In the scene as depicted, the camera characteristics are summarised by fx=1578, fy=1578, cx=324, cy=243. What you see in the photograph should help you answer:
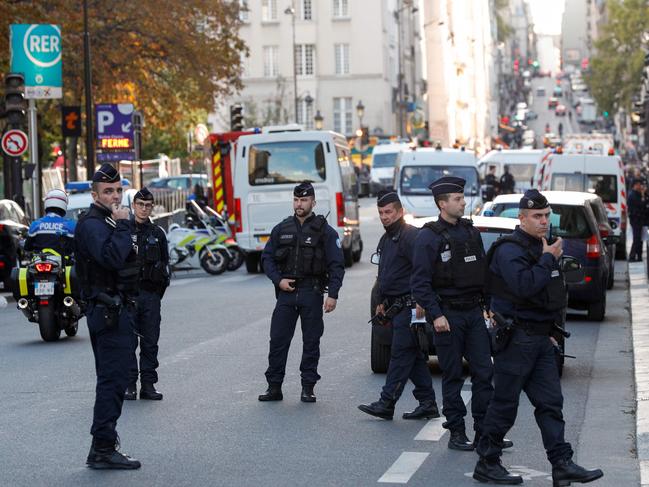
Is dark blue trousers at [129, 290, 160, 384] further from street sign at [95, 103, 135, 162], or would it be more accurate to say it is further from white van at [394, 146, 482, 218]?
street sign at [95, 103, 135, 162]

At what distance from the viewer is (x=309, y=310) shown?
40.3 ft

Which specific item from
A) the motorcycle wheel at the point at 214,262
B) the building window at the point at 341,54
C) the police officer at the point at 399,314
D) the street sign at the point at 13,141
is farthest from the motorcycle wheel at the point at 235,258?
the building window at the point at 341,54

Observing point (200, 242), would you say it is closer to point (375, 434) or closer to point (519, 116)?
point (375, 434)

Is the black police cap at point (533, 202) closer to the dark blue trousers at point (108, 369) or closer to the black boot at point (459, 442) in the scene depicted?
the black boot at point (459, 442)

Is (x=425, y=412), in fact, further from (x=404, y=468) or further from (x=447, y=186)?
(x=447, y=186)

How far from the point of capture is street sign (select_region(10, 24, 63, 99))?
32062 millimetres

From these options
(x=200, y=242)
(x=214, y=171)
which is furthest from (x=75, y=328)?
(x=214, y=171)

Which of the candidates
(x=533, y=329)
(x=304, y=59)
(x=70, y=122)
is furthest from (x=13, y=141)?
(x=304, y=59)

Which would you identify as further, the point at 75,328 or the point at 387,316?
the point at 75,328

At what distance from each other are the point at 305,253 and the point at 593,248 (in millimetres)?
7371

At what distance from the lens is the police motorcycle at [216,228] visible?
2972cm

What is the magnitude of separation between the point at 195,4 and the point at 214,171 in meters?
11.0

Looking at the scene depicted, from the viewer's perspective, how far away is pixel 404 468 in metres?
9.41

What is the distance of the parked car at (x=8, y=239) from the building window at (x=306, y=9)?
2893 inches
